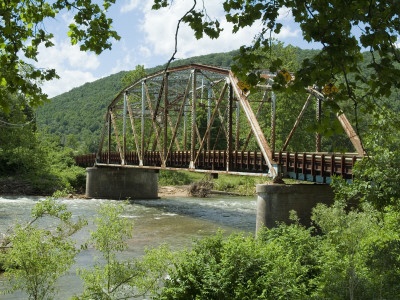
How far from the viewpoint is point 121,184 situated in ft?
162

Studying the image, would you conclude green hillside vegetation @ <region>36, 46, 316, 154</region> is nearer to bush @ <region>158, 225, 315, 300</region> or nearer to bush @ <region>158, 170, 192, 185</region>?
bush @ <region>158, 170, 192, 185</region>

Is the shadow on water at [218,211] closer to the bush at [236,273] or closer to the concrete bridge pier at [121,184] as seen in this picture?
the concrete bridge pier at [121,184]

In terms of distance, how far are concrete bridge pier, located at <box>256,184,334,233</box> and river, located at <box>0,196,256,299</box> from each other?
2.59 meters

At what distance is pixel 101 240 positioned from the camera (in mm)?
9961

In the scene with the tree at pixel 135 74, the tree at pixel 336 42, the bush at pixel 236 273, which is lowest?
the bush at pixel 236 273

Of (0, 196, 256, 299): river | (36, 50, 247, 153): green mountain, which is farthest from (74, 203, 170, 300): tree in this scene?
(36, 50, 247, 153): green mountain

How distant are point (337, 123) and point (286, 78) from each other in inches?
45.0

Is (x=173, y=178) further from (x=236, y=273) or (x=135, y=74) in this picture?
(x=236, y=273)

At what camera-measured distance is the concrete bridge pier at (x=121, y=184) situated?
48906 mm

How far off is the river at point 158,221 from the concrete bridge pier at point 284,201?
2.59 metres

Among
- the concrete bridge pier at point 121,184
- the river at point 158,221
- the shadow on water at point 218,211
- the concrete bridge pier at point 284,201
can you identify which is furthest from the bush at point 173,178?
the concrete bridge pier at point 284,201

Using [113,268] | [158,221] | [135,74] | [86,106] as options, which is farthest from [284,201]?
[86,106]

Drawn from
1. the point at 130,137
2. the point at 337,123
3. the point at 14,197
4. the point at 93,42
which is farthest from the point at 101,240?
the point at 130,137

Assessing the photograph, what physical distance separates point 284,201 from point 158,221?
40.2 feet
